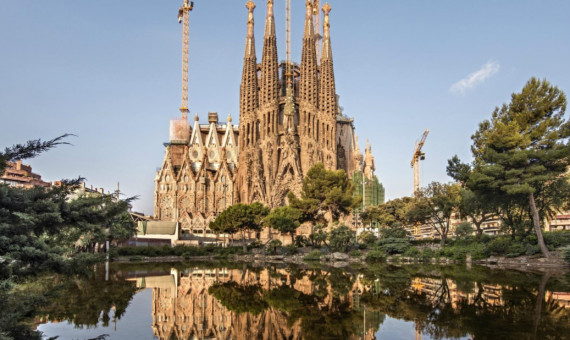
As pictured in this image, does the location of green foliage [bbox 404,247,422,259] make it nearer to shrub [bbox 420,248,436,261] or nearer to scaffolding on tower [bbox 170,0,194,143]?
shrub [bbox 420,248,436,261]

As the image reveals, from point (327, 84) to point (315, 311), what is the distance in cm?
7408

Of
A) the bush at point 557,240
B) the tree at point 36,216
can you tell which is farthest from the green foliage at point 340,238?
the tree at point 36,216

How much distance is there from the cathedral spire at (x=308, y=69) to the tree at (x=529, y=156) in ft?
153

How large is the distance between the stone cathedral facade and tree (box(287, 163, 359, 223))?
1841 centimetres

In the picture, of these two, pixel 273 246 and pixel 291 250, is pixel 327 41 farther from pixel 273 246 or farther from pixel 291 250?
pixel 291 250

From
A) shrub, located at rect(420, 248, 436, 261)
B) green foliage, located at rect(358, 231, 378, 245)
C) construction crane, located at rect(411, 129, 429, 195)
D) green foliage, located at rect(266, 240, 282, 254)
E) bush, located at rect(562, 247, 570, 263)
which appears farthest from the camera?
construction crane, located at rect(411, 129, 429, 195)

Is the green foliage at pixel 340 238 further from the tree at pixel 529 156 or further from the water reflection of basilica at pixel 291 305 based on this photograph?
the water reflection of basilica at pixel 291 305

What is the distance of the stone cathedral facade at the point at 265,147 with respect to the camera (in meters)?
79.4

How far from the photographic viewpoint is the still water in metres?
10.8

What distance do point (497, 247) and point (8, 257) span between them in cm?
3730

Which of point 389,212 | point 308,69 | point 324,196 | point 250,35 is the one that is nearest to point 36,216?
point 324,196

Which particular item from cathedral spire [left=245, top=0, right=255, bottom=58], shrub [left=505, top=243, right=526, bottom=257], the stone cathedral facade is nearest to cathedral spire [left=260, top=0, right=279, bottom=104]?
the stone cathedral facade

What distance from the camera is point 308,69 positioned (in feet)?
274

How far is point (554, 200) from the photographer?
118 ft
